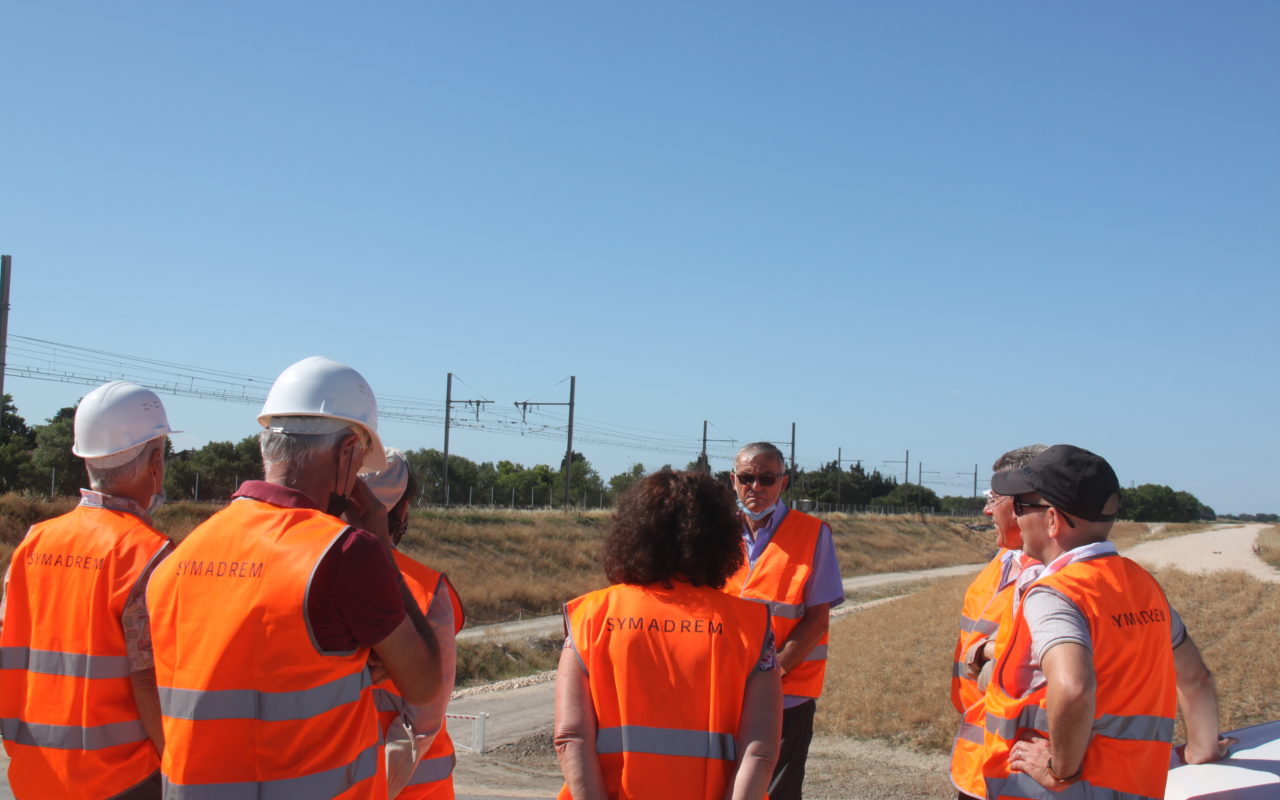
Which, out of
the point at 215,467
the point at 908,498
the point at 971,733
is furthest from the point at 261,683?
the point at 908,498

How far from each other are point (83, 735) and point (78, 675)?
0.18 meters

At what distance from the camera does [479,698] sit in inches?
546

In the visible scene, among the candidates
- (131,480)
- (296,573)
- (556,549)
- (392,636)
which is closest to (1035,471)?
(392,636)

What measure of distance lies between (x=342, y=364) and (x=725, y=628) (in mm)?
1355

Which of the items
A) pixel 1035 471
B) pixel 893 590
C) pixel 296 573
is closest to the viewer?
pixel 296 573

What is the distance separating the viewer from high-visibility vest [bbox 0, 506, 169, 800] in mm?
3061

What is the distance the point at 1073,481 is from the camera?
3.22 metres

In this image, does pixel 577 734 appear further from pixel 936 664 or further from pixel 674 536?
pixel 936 664

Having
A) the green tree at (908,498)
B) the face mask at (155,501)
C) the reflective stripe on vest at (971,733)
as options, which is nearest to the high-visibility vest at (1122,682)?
the reflective stripe on vest at (971,733)

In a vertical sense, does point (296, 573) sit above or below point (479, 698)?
above

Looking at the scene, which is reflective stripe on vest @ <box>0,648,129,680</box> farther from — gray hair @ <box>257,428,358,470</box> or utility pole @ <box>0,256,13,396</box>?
utility pole @ <box>0,256,13,396</box>

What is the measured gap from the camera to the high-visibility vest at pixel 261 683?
7.73ft

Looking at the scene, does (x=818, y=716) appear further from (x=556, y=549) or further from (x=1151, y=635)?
(x=556, y=549)

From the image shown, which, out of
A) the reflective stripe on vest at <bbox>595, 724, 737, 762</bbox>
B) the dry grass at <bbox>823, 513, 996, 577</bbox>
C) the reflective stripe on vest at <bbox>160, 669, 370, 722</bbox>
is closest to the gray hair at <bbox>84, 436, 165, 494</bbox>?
the reflective stripe on vest at <bbox>160, 669, 370, 722</bbox>
